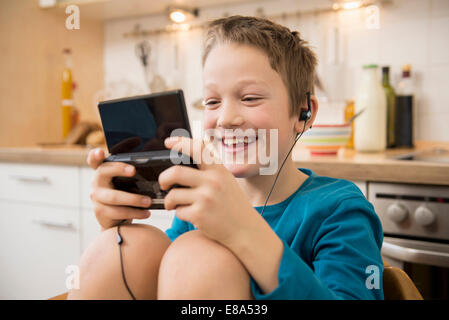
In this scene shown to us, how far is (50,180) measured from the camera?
5.04 ft

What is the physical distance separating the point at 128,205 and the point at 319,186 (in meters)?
0.33

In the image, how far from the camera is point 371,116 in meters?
1.40

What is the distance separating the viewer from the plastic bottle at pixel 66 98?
6.53ft

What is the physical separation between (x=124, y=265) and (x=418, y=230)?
2.52 ft

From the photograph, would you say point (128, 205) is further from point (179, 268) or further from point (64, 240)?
point (64, 240)

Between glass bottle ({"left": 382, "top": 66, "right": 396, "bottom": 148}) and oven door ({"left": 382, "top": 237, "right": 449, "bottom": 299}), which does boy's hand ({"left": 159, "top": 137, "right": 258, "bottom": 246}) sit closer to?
oven door ({"left": 382, "top": 237, "right": 449, "bottom": 299})

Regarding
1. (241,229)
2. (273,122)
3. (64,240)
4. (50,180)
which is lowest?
(64,240)

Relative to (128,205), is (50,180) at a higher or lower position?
lower

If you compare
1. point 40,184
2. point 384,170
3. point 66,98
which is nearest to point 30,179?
point 40,184

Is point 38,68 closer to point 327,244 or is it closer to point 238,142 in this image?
point 238,142

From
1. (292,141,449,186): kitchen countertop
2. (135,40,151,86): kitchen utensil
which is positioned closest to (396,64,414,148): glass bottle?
(292,141,449,186): kitchen countertop
